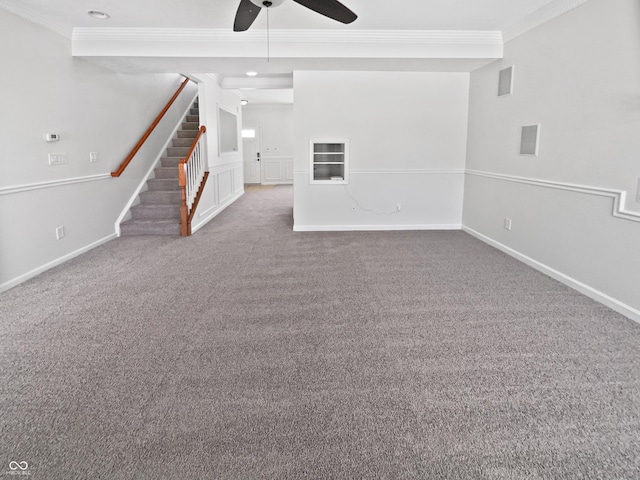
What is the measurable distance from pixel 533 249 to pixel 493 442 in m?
3.01

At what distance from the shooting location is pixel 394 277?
388 cm

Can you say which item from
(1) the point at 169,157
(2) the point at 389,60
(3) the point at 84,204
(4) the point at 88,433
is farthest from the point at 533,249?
(1) the point at 169,157

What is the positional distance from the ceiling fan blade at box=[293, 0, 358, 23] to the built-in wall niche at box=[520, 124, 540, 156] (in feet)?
Answer: 7.39

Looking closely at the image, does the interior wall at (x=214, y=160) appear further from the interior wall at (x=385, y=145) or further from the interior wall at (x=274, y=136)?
the interior wall at (x=274, y=136)

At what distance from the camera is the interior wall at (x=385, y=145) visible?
19.0 ft

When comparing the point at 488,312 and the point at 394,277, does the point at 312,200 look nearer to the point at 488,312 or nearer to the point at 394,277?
the point at 394,277

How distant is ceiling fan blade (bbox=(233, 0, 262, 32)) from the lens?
3125 millimetres

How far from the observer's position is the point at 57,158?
4.27 meters

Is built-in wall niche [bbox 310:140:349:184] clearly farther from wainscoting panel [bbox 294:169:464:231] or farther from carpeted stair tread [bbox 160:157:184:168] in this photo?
carpeted stair tread [bbox 160:157:184:168]

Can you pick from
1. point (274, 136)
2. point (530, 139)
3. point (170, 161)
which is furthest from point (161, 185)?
point (274, 136)

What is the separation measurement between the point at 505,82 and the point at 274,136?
933 cm

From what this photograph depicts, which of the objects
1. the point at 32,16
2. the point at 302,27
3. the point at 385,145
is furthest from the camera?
the point at 385,145

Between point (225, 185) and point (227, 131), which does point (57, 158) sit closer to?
point (225, 185)

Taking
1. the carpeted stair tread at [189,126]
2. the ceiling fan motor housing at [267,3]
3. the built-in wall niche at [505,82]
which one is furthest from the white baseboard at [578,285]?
the carpeted stair tread at [189,126]
